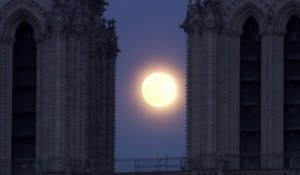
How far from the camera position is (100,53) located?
71562mm

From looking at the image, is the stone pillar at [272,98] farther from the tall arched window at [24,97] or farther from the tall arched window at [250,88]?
the tall arched window at [24,97]

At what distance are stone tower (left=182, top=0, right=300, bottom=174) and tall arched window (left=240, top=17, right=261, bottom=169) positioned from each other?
0.13 ft

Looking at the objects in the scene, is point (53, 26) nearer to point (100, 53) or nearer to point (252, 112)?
point (100, 53)

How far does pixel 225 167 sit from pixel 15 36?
1024cm

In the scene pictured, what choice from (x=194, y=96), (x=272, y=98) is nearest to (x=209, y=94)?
(x=194, y=96)

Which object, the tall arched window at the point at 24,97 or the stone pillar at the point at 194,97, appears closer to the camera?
the stone pillar at the point at 194,97

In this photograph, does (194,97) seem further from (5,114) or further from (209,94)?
(5,114)

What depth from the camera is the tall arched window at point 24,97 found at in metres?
69.8

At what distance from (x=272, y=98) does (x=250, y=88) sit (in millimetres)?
1326

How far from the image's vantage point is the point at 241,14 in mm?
67750

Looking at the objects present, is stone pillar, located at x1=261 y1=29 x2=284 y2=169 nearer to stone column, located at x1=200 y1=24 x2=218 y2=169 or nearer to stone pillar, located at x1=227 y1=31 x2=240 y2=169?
stone pillar, located at x1=227 y1=31 x2=240 y2=169

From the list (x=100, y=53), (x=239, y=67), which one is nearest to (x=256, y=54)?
(x=239, y=67)

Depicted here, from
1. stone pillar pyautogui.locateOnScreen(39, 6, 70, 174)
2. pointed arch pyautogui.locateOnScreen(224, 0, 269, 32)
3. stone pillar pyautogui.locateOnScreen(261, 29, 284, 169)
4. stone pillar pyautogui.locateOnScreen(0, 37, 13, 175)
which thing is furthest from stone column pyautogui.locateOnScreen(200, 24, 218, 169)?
stone pillar pyautogui.locateOnScreen(0, 37, 13, 175)

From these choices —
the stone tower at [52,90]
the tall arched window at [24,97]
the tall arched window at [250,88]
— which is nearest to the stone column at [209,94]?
the tall arched window at [250,88]
